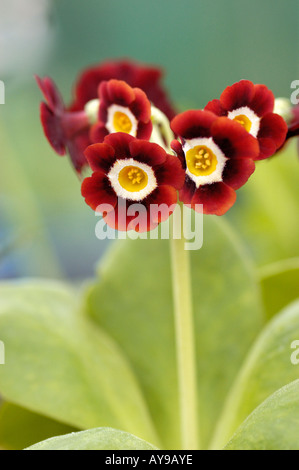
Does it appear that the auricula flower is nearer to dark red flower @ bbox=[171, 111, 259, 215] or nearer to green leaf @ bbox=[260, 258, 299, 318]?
dark red flower @ bbox=[171, 111, 259, 215]

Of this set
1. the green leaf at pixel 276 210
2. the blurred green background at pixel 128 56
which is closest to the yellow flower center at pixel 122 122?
the green leaf at pixel 276 210

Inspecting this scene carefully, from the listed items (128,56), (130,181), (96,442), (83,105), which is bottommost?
(96,442)

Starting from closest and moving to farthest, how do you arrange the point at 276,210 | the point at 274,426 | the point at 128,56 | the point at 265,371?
the point at 274,426
the point at 265,371
the point at 276,210
the point at 128,56

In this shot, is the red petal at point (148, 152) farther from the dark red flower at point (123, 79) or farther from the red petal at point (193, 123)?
the dark red flower at point (123, 79)

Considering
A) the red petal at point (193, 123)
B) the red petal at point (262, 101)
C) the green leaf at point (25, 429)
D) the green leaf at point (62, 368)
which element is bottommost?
the green leaf at point (25, 429)

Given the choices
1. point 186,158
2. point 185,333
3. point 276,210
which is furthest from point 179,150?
point 276,210

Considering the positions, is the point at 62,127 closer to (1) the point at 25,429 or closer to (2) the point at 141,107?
(2) the point at 141,107
